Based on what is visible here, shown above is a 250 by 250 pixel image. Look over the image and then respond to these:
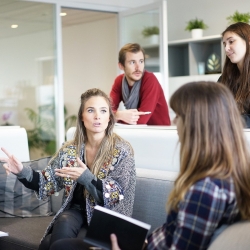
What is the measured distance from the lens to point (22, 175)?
8.45ft

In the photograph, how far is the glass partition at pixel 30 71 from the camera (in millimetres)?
5879

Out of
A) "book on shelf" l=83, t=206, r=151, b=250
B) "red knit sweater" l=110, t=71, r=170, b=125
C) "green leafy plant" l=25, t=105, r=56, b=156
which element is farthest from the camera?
"green leafy plant" l=25, t=105, r=56, b=156

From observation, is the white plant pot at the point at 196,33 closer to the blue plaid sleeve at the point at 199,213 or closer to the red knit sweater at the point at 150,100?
the red knit sweater at the point at 150,100

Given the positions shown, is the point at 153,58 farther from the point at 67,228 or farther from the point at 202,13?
the point at 67,228

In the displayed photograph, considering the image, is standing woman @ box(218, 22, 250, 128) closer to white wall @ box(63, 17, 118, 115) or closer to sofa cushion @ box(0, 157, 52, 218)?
sofa cushion @ box(0, 157, 52, 218)

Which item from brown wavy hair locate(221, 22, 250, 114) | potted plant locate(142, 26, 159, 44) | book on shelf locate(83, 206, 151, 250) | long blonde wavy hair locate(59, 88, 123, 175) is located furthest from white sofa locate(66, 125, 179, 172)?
potted plant locate(142, 26, 159, 44)

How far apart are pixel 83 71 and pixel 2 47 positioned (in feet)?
9.67

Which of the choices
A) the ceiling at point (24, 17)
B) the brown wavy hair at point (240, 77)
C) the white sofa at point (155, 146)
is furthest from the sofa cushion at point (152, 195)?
the ceiling at point (24, 17)

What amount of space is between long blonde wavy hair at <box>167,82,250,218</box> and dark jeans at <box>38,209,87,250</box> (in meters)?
0.97

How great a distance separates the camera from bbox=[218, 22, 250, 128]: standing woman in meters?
2.85

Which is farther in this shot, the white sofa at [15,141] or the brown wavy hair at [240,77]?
the white sofa at [15,141]

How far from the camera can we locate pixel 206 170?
1462 millimetres

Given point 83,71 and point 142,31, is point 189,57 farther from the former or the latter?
point 83,71

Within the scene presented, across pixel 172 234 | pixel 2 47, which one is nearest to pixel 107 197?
pixel 172 234
